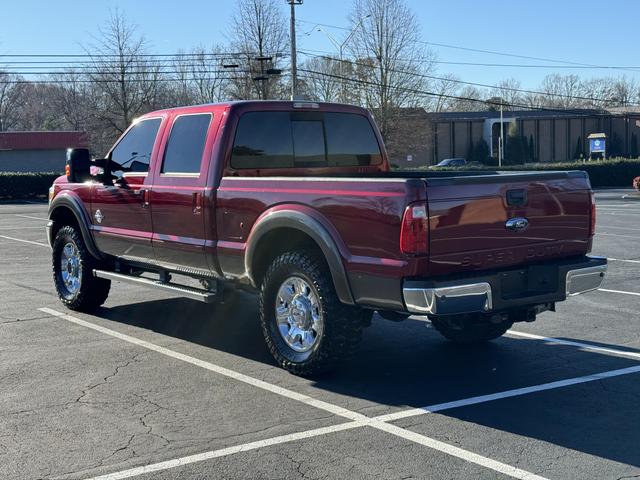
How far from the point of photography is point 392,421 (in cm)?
531

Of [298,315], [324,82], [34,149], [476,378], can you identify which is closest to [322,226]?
[298,315]

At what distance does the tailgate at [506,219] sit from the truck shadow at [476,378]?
98 centimetres

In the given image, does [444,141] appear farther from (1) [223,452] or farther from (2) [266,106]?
(1) [223,452]

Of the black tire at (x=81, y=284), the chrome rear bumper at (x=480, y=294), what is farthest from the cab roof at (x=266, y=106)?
the chrome rear bumper at (x=480, y=294)

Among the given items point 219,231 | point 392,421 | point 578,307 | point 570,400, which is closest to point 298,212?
point 219,231

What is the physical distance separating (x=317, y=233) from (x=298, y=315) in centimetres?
79

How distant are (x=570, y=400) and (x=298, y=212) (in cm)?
240

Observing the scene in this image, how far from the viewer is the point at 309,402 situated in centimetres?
576

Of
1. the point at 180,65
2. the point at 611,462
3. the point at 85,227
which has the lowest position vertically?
the point at 611,462

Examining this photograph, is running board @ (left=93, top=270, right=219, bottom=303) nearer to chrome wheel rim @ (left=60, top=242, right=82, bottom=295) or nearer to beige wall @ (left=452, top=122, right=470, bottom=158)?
chrome wheel rim @ (left=60, top=242, right=82, bottom=295)

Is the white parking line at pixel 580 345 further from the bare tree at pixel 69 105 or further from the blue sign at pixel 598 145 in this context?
the bare tree at pixel 69 105

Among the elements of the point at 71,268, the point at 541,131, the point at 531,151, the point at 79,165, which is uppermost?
the point at 541,131

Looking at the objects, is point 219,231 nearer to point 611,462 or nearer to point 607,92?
point 611,462

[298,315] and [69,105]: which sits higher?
[69,105]
